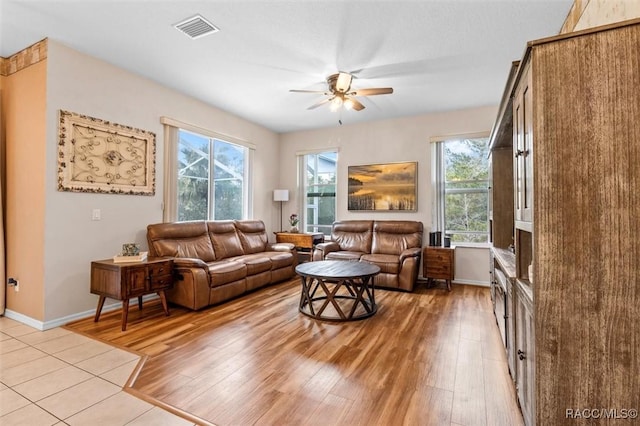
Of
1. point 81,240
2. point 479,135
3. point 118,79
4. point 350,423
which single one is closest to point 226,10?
point 118,79

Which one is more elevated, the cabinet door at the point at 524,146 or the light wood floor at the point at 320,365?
the cabinet door at the point at 524,146

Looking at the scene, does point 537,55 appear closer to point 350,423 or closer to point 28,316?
point 350,423

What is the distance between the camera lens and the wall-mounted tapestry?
5130 mm

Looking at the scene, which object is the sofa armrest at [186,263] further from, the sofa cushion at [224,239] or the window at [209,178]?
the window at [209,178]

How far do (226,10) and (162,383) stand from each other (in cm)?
285

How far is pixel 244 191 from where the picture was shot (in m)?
5.64

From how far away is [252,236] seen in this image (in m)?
5.13

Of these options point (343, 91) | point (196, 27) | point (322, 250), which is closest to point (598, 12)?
point (343, 91)

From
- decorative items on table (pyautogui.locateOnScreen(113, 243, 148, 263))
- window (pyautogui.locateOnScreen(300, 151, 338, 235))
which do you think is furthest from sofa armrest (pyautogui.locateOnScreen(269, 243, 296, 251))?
decorative items on table (pyautogui.locateOnScreen(113, 243, 148, 263))

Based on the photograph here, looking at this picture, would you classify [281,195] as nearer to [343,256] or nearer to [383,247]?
[343,256]

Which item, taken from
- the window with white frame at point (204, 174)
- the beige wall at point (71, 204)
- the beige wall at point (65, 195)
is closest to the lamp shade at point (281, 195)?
the window with white frame at point (204, 174)

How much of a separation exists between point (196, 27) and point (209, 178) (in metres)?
2.58

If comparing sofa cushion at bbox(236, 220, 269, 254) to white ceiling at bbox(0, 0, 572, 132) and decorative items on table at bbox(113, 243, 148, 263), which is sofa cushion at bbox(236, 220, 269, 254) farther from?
white ceiling at bbox(0, 0, 572, 132)

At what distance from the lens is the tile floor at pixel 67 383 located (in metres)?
1.68
